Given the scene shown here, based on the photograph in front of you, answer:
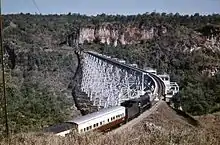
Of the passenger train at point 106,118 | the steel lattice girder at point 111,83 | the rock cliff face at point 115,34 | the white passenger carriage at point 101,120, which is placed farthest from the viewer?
the rock cliff face at point 115,34

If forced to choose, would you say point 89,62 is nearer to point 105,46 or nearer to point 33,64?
point 33,64

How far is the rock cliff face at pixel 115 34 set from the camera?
151 feet

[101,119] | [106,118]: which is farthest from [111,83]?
[101,119]

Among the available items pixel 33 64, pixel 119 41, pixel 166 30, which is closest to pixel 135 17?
pixel 119 41

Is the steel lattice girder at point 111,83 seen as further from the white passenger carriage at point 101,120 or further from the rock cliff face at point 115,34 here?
the rock cliff face at point 115,34

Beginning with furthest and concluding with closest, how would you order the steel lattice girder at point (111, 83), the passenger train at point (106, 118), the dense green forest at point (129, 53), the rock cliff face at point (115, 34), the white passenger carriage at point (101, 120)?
the rock cliff face at point (115, 34), the dense green forest at point (129, 53), the steel lattice girder at point (111, 83), the white passenger carriage at point (101, 120), the passenger train at point (106, 118)

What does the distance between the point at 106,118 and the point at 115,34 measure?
Result: 1493 inches

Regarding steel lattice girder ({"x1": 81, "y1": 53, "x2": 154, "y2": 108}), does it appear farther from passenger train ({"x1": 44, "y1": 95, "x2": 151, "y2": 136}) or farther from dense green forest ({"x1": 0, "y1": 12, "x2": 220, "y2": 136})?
passenger train ({"x1": 44, "y1": 95, "x2": 151, "y2": 136})

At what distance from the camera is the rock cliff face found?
151 feet

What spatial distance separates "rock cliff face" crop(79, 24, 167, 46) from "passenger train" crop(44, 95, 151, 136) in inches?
1241

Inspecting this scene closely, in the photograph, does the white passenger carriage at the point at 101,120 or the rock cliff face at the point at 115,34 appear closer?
the white passenger carriage at the point at 101,120

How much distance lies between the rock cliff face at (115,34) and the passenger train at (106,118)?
3152cm

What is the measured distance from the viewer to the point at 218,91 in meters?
16.9

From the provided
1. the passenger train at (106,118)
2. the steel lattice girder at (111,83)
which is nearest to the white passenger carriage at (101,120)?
the passenger train at (106,118)
